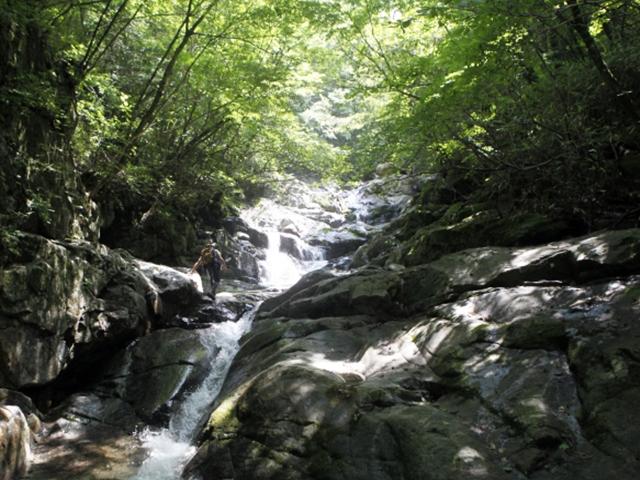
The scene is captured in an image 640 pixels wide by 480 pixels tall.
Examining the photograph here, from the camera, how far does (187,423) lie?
28.4ft

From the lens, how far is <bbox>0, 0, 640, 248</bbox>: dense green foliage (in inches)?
299

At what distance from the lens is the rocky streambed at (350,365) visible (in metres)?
4.66

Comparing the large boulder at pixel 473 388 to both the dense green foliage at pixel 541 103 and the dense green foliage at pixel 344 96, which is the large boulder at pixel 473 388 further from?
the dense green foliage at pixel 344 96

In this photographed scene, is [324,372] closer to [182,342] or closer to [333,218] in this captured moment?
[182,342]

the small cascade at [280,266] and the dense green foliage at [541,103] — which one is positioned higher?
the dense green foliage at [541,103]

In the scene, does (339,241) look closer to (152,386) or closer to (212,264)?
(212,264)

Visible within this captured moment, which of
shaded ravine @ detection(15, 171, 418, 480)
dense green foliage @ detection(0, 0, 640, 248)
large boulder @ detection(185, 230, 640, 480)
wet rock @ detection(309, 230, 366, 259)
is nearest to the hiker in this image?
shaded ravine @ detection(15, 171, 418, 480)

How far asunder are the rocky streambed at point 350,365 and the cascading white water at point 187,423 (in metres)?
0.04

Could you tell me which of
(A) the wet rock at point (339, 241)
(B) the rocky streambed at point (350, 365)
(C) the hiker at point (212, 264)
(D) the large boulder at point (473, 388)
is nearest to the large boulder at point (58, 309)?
(B) the rocky streambed at point (350, 365)

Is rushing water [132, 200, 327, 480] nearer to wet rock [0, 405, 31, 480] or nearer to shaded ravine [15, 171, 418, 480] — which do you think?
shaded ravine [15, 171, 418, 480]

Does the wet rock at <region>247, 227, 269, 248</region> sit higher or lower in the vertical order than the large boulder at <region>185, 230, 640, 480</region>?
higher

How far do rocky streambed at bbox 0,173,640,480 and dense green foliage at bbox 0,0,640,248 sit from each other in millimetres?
1273

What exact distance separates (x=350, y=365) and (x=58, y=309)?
18.1ft

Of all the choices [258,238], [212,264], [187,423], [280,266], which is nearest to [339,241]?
[280,266]
